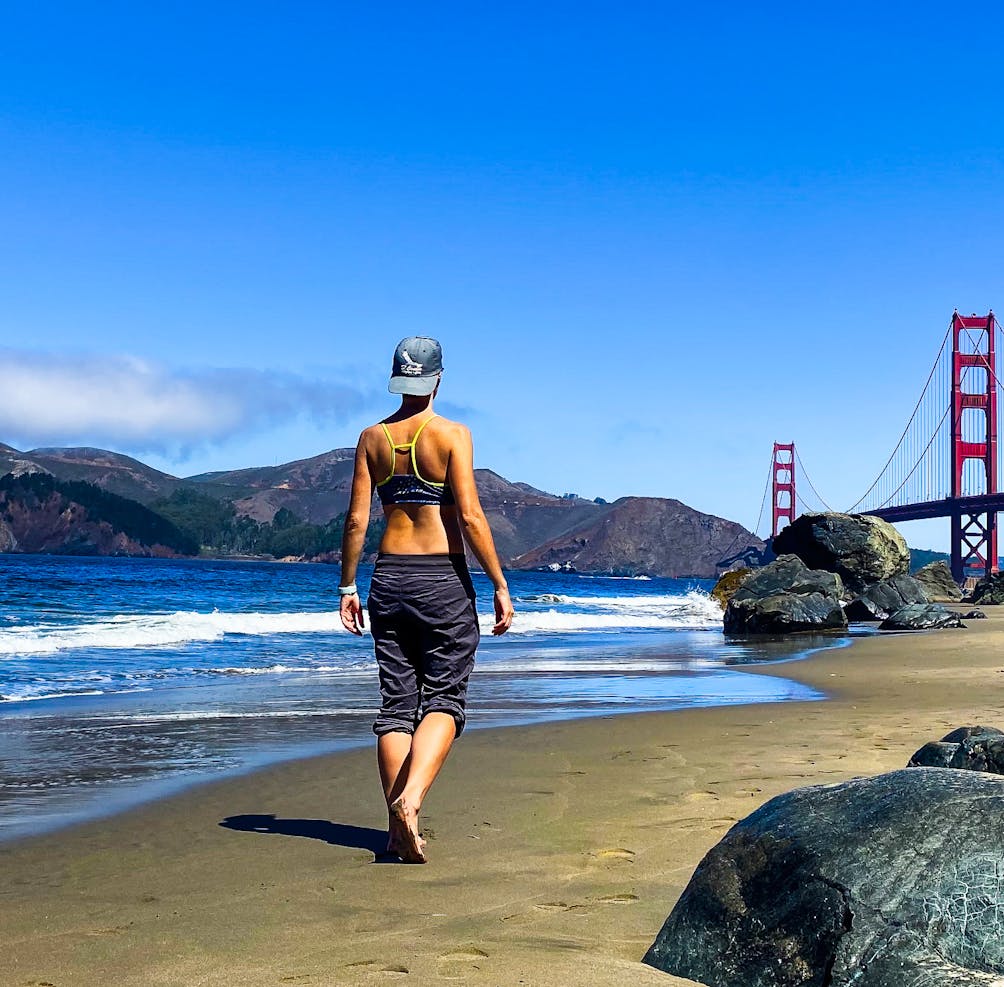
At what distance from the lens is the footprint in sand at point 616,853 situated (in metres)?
3.78

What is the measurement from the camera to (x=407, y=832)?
371cm

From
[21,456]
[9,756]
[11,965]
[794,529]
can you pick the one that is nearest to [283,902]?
[11,965]

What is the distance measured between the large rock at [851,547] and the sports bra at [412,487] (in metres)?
28.7

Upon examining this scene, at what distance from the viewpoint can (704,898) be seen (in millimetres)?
2664

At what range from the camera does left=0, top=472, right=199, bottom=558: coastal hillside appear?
120 m

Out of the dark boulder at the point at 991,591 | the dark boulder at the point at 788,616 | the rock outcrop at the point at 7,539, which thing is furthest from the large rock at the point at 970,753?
the rock outcrop at the point at 7,539

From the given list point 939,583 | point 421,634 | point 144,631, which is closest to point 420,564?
point 421,634

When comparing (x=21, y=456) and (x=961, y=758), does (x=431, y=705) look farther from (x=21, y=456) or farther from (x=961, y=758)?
(x=21, y=456)

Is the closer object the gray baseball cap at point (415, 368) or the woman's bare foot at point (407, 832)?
the woman's bare foot at point (407, 832)

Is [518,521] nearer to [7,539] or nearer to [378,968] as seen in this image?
[7,539]

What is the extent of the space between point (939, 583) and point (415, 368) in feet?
141

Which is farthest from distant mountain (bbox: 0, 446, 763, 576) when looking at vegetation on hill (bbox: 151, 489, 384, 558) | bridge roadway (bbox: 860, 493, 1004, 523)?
bridge roadway (bbox: 860, 493, 1004, 523)

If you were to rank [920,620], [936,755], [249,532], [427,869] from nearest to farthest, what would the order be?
1. [427,869]
2. [936,755]
3. [920,620]
4. [249,532]

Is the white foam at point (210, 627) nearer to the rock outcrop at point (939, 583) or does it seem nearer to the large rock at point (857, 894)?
the large rock at point (857, 894)
